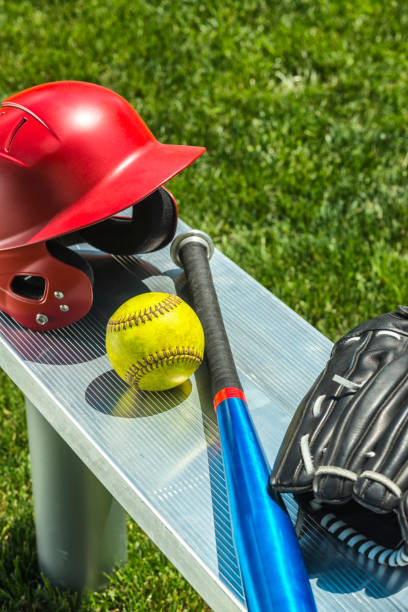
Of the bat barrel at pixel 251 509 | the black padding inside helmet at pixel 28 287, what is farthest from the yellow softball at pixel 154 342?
the black padding inside helmet at pixel 28 287

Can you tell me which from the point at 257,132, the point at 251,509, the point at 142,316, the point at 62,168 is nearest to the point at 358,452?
the point at 251,509

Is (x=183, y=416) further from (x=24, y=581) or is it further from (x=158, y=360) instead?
(x=24, y=581)

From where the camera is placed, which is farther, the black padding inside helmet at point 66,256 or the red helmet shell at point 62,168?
the black padding inside helmet at point 66,256

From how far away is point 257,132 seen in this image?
4023 mm

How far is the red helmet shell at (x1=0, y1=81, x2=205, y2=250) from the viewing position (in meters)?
1.76

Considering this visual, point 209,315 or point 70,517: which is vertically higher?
point 209,315

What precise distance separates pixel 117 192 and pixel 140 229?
356 mm

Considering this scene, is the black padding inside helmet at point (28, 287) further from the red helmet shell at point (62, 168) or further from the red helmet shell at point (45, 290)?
the red helmet shell at point (62, 168)

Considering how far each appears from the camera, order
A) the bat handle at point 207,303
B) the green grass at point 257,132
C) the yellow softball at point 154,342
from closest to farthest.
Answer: the yellow softball at point 154,342
the bat handle at point 207,303
the green grass at point 257,132

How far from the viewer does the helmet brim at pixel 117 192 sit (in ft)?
5.76

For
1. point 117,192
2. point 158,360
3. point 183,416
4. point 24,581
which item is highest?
point 117,192

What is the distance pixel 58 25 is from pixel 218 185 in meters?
1.88

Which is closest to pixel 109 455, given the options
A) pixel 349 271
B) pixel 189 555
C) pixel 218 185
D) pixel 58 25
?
pixel 189 555

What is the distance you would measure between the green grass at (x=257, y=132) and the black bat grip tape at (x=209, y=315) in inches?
36.7
